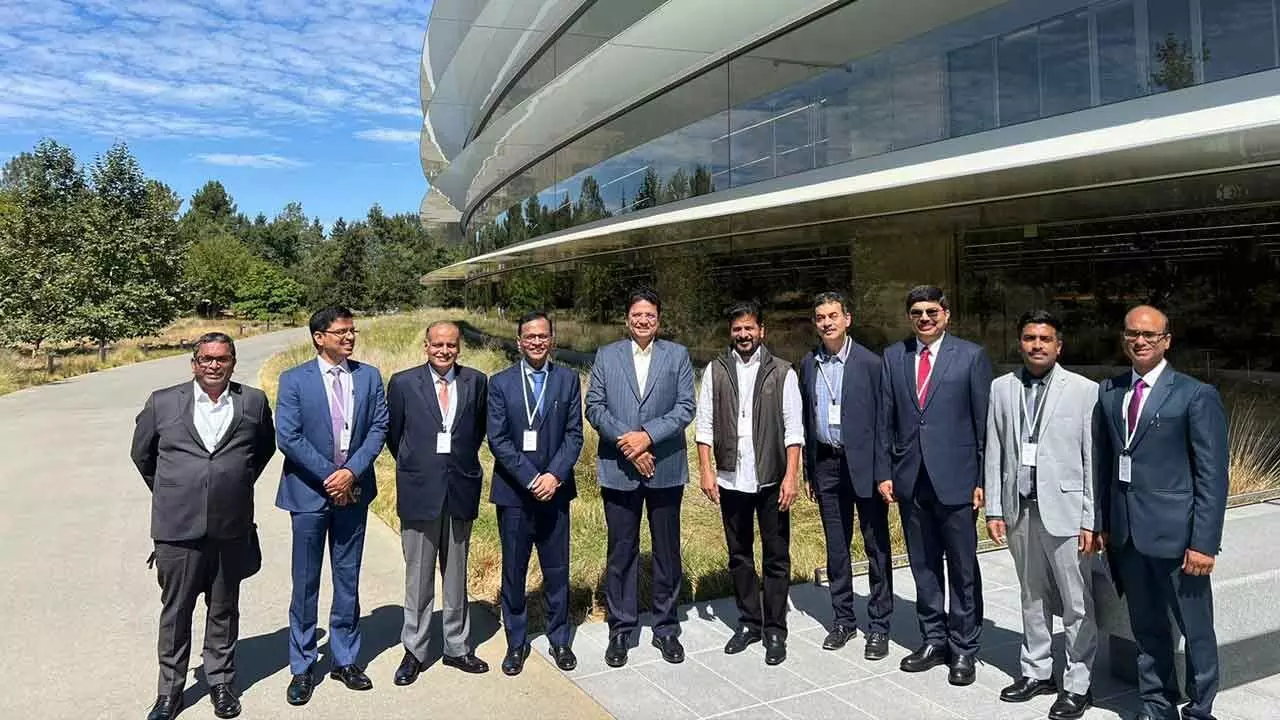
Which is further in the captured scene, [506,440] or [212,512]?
[506,440]

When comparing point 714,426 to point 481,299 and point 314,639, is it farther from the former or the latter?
point 481,299

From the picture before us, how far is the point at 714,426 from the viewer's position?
5.33 meters

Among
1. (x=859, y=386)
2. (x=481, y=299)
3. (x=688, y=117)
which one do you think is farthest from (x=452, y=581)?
(x=481, y=299)

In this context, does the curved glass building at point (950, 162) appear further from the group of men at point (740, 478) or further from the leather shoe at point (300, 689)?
the leather shoe at point (300, 689)

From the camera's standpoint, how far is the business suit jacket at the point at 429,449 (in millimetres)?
4910

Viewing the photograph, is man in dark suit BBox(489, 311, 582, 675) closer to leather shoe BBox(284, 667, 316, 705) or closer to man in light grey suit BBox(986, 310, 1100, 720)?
leather shoe BBox(284, 667, 316, 705)

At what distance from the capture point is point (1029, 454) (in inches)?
174

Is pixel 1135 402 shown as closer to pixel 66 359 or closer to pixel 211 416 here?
pixel 211 416

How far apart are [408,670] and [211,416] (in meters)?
1.79

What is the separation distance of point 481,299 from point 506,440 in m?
38.3

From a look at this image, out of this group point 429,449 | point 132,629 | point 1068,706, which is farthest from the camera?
point 132,629

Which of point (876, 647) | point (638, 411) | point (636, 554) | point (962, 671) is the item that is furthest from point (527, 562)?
point (962, 671)

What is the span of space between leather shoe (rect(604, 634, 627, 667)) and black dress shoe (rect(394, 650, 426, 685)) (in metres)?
1.10

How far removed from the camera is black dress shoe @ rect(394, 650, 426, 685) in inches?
188
